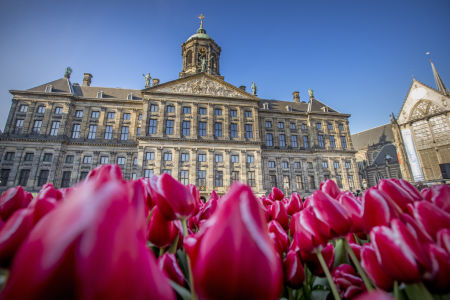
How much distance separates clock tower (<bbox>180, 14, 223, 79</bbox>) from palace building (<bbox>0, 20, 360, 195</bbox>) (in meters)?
0.16

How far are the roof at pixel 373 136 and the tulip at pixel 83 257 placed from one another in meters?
50.7

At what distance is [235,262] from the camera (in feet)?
1.58

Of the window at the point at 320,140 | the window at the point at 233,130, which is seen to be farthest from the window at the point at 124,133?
the window at the point at 320,140

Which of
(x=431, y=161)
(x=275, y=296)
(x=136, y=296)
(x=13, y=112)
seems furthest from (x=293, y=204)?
(x=431, y=161)

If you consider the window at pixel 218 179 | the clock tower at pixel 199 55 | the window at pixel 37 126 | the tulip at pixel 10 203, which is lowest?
the tulip at pixel 10 203

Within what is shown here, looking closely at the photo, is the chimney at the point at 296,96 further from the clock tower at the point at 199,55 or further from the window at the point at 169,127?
the window at the point at 169,127

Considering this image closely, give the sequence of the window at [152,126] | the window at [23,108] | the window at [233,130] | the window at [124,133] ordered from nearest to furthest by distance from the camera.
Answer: the window at [152,126]
the window at [23,108]
the window at [124,133]
the window at [233,130]

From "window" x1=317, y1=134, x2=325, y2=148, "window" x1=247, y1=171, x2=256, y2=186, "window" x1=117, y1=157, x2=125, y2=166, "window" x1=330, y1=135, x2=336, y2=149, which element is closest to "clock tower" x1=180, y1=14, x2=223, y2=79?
"window" x1=117, y1=157, x2=125, y2=166

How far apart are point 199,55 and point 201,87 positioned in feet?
27.2

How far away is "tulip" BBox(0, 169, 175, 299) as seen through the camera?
0.31 m

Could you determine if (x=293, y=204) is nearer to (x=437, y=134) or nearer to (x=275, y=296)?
(x=275, y=296)

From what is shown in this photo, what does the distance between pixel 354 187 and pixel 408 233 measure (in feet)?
112

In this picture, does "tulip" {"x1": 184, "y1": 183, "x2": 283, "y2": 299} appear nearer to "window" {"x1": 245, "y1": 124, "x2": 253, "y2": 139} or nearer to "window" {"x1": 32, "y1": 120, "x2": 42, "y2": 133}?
"window" {"x1": 245, "y1": 124, "x2": 253, "y2": 139}

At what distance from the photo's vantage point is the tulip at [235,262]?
48cm
